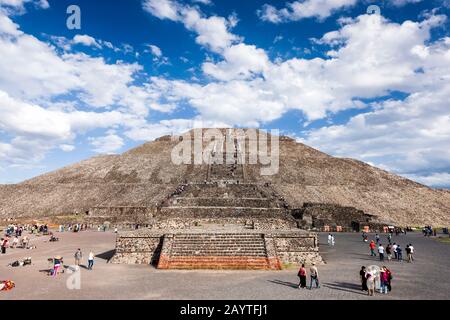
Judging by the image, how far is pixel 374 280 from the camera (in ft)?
39.8

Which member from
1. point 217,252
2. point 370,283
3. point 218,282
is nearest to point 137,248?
point 217,252

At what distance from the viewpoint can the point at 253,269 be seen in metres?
15.8

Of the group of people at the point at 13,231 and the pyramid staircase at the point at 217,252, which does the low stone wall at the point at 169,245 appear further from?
the group of people at the point at 13,231

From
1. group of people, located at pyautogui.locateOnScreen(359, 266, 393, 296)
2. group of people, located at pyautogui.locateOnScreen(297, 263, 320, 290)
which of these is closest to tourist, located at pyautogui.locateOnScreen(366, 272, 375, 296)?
group of people, located at pyautogui.locateOnScreen(359, 266, 393, 296)

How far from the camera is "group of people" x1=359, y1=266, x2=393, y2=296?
38.0ft

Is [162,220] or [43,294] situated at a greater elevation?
[162,220]

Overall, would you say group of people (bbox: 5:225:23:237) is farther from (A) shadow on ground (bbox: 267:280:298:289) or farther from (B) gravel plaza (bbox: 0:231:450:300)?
(A) shadow on ground (bbox: 267:280:298:289)

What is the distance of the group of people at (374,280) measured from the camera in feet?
38.0

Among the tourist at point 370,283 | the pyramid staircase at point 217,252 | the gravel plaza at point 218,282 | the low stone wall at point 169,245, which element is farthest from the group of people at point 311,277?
the low stone wall at point 169,245

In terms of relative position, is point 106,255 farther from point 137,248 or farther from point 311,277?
point 311,277

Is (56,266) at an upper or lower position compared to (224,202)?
lower

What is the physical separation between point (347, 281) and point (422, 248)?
1293 cm
